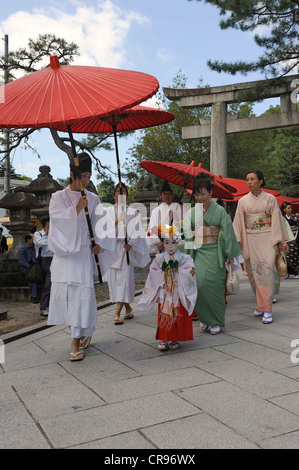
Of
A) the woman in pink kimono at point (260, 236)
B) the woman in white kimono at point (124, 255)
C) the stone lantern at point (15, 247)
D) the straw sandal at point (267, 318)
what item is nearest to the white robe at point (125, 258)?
the woman in white kimono at point (124, 255)

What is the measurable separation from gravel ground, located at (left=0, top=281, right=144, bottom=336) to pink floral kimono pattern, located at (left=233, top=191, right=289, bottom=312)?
2.08m

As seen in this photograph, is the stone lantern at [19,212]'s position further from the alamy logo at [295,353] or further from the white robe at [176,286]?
the alamy logo at [295,353]

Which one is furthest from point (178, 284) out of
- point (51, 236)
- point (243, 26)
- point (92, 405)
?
point (243, 26)

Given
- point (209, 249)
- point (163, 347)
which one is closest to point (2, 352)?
point (163, 347)

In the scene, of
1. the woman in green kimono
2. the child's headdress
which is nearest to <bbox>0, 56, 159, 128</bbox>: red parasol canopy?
the child's headdress

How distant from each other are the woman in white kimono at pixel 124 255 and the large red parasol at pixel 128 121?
1.43ft

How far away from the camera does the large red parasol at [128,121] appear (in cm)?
457

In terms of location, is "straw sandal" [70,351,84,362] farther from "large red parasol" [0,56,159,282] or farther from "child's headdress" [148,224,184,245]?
"large red parasol" [0,56,159,282]

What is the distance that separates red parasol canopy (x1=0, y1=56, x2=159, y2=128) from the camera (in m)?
3.14

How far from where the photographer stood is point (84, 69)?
12.0ft

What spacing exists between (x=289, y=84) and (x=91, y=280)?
9.83 m

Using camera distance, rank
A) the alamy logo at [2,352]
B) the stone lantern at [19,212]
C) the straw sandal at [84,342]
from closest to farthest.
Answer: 1. the alamy logo at [2,352]
2. the straw sandal at [84,342]
3. the stone lantern at [19,212]

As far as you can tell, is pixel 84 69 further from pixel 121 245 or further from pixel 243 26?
pixel 243 26
